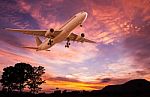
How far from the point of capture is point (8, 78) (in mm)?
111062

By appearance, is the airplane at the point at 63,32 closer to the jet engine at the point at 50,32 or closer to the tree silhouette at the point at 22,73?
the jet engine at the point at 50,32

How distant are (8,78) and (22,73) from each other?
6782 millimetres

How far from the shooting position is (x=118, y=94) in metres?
66.6

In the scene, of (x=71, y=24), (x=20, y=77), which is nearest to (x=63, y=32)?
(x=71, y=24)

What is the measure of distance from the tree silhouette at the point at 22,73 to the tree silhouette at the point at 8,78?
1836 mm

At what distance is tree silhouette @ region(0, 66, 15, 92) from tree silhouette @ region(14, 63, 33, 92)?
1.84 meters

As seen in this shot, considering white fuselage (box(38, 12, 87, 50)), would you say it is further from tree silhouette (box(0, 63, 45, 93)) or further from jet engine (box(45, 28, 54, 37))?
tree silhouette (box(0, 63, 45, 93))

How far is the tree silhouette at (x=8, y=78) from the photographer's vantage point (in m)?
110

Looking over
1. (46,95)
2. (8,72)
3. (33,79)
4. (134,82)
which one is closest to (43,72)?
(33,79)

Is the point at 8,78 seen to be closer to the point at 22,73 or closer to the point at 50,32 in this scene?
the point at 22,73

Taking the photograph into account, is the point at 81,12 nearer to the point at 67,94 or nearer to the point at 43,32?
the point at 43,32

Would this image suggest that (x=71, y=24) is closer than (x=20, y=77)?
Yes

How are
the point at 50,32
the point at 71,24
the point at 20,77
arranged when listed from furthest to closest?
the point at 20,77, the point at 50,32, the point at 71,24

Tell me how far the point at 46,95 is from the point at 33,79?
39.8 metres
